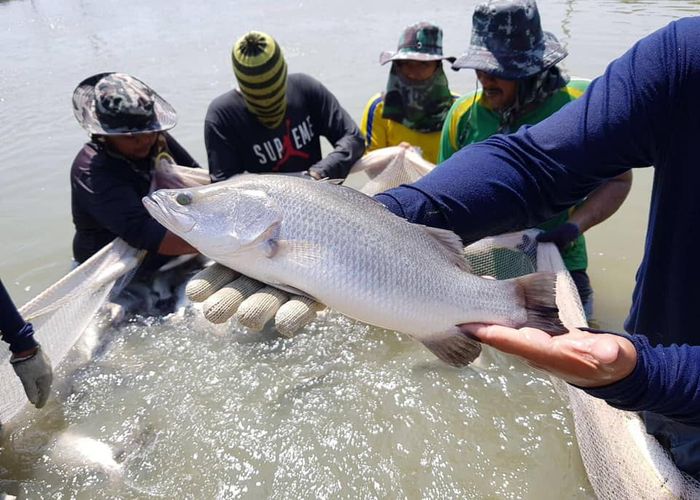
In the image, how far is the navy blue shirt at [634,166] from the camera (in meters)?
1.52

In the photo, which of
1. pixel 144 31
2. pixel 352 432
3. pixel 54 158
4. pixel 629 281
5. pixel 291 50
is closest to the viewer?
pixel 352 432

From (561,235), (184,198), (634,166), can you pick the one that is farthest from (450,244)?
Result: (561,235)

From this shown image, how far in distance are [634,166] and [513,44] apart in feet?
6.15

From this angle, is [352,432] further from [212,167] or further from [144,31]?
[144,31]

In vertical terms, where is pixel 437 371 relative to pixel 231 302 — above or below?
below

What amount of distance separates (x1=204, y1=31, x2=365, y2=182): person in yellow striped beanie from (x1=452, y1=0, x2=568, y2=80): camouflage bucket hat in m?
1.60

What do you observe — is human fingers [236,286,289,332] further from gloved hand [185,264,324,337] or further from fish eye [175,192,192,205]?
fish eye [175,192,192,205]

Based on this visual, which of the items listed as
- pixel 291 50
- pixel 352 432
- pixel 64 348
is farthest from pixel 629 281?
pixel 291 50

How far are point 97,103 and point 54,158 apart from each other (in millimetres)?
5432

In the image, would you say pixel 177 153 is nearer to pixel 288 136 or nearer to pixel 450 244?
pixel 288 136

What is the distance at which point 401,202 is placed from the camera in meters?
1.95

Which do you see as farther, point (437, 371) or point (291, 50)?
point (291, 50)

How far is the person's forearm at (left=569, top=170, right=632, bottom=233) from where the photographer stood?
3555 millimetres

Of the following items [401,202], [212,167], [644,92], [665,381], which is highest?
[644,92]
